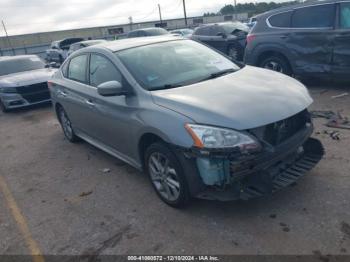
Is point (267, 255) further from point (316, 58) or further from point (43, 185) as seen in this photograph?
point (316, 58)

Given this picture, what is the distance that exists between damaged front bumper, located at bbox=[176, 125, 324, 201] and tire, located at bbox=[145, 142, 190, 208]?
0.19 meters

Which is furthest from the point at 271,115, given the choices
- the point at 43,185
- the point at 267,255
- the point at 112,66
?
the point at 43,185

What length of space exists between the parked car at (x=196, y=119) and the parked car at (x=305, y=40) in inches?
131

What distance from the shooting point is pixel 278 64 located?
8.09 meters

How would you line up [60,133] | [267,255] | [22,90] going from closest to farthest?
1. [267,255]
2. [60,133]
3. [22,90]

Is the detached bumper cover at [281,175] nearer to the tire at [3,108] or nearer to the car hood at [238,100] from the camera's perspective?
the car hood at [238,100]

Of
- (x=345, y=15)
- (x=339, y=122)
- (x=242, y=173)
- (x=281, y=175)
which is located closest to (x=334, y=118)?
(x=339, y=122)

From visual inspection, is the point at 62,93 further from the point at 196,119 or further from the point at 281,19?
the point at 281,19

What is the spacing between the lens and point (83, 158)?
18.5 feet

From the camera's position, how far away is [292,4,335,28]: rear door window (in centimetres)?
711

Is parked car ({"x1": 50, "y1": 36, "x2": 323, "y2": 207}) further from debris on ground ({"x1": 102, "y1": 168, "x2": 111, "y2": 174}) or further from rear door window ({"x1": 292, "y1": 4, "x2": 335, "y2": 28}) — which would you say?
rear door window ({"x1": 292, "y1": 4, "x2": 335, "y2": 28})

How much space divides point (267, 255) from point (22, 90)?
27.3 feet

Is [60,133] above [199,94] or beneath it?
beneath

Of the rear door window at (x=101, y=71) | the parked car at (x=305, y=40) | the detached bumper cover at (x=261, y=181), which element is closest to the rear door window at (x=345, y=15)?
the parked car at (x=305, y=40)
